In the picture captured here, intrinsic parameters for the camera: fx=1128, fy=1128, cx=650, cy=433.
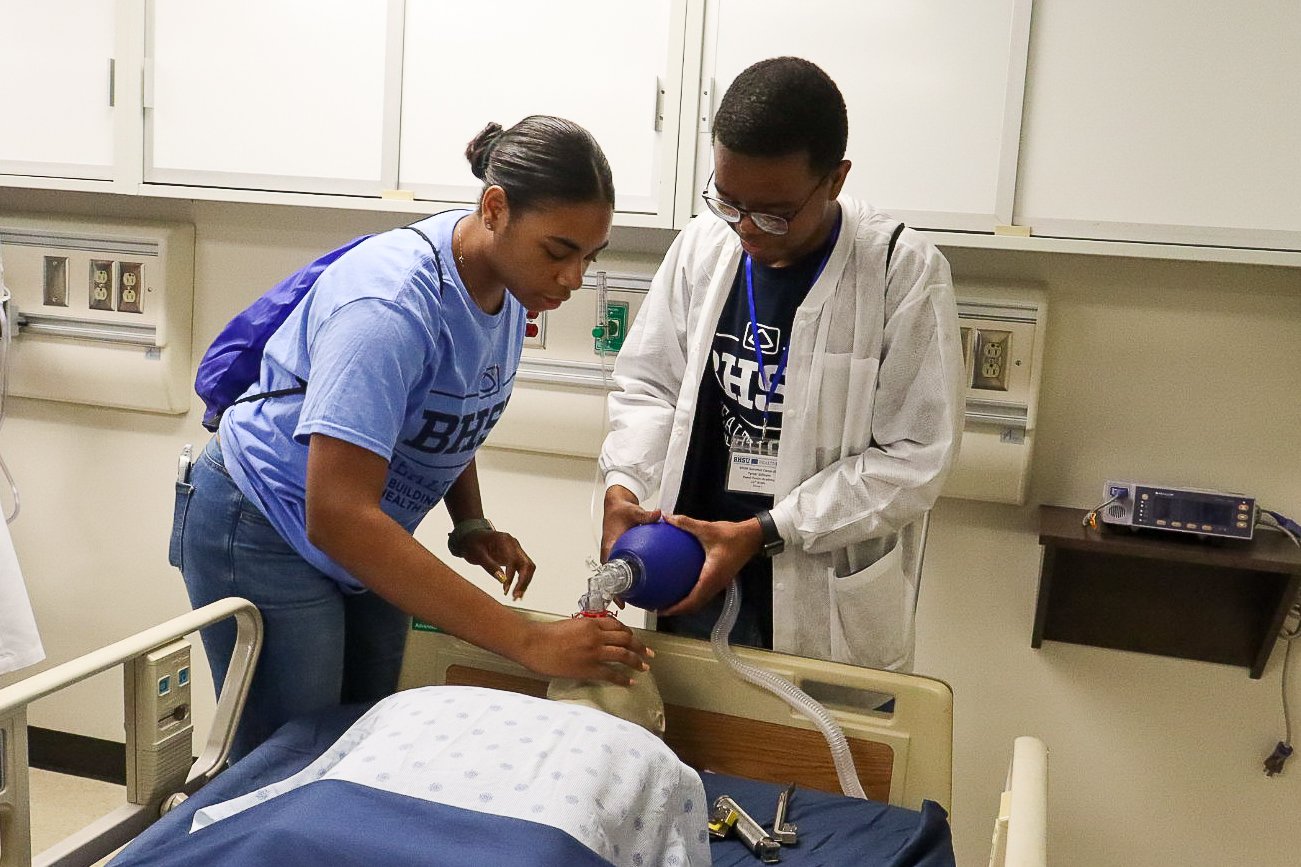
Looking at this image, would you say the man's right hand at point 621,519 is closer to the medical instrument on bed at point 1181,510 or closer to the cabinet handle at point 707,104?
the cabinet handle at point 707,104

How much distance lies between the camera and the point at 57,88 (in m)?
2.47

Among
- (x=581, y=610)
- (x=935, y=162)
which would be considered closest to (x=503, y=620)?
(x=581, y=610)

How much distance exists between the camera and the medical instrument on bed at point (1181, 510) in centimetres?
204

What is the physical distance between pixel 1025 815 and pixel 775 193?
2.74 ft

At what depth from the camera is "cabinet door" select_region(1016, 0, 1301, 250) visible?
6.21 feet

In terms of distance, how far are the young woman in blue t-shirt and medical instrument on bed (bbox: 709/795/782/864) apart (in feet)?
0.65

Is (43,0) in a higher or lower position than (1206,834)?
higher

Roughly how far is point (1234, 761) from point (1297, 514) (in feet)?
1.70

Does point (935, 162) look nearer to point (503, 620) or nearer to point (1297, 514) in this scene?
point (1297, 514)

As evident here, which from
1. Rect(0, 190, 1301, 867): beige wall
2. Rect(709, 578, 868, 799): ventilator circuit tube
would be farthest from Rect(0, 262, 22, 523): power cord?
Rect(709, 578, 868, 799): ventilator circuit tube

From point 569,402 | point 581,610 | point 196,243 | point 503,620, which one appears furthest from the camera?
point 196,243

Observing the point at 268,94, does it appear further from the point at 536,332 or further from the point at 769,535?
the point at 769,535

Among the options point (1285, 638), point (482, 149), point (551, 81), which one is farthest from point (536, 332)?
point (1285, 638)

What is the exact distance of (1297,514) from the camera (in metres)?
2.18
